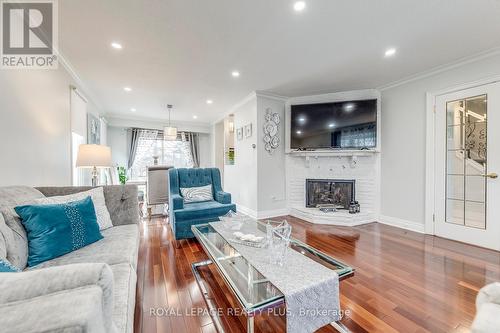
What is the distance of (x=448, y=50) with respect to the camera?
2637 millimetres

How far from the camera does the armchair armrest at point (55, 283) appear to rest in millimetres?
556

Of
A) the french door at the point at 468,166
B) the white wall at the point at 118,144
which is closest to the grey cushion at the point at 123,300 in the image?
the french door at the point at 468,166

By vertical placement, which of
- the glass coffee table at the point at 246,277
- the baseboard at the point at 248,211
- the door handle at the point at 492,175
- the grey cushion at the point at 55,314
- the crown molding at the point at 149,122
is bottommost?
the baseboard at the point at 248,211

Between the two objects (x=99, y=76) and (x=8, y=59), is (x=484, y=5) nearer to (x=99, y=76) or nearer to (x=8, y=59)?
(x=8, y=59)

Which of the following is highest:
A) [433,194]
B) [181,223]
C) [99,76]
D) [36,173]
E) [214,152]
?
[99,76]

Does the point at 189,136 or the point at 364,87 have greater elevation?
the point at 364,87

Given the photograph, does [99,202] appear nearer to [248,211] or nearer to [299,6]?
[299,6]

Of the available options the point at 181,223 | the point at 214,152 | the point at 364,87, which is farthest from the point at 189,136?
the point at 364,87

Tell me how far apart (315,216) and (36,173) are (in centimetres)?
387

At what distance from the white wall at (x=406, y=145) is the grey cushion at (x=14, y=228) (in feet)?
14.8

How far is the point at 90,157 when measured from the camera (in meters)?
2.63

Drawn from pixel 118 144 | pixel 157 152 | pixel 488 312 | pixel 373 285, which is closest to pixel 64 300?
pixel 488 312

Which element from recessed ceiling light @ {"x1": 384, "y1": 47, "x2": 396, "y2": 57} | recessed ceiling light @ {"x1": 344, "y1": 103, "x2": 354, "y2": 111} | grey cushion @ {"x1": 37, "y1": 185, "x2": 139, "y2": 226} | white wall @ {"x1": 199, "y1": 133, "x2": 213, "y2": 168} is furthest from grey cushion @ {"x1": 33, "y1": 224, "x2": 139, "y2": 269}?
white wall @ {"x1": 199, "y1": 133, "x2": 213, "y2": 168}

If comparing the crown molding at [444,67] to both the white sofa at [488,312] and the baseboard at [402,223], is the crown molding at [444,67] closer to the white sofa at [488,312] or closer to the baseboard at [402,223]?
the baseboard at [402,223]
